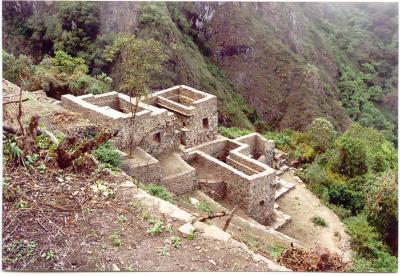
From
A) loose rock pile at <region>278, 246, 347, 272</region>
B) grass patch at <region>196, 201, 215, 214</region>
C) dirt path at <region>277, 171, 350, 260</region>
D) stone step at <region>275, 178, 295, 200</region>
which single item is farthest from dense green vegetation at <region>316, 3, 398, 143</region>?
loose rock pile at <region>278, 246, 347, 272</region>

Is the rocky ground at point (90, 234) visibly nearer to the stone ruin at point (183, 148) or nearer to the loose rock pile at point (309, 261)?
the loose rock pile at point (309, 261)

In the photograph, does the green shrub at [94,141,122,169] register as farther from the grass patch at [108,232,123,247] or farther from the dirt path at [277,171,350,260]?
the dirt path at [277,171,350,260]

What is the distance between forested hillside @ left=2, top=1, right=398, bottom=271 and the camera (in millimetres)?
22891

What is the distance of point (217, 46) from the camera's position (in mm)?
52344

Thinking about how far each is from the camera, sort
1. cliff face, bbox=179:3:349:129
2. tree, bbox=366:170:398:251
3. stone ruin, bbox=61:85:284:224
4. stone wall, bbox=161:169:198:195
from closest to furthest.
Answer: stone ruin, bbox=61:85:284:224, stone wall, bbox=161:169:198:195, tree, bbox=366:170:398:251, cliff face, bbox=179:3:349:129

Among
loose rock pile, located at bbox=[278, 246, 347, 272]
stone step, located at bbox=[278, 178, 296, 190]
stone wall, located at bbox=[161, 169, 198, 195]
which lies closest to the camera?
loose rock pile, located at bbox=[278, 246, 347, 272]

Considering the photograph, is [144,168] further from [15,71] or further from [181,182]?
[15,71]

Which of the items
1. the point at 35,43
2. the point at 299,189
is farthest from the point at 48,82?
the point at 35,43

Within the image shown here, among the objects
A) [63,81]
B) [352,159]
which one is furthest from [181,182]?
Answer: [352,159]

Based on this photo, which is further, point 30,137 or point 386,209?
point 386,209

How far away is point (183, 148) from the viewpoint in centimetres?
1554

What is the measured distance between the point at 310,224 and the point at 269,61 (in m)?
36.8

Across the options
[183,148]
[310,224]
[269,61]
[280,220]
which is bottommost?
[269,61]

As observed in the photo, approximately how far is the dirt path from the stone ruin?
108 centimetres
